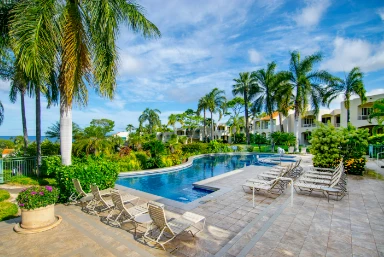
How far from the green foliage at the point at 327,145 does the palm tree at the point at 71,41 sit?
11.0 metres

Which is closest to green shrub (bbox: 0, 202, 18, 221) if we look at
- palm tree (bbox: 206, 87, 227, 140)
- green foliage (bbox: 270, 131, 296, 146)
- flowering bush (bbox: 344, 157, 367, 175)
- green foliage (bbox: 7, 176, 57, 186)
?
green foliage (bbox: 7, 176, 57, 186)

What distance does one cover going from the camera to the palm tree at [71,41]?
5707 mm

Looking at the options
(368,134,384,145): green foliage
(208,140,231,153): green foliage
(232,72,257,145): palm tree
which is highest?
(232,72,257,145): palm tree

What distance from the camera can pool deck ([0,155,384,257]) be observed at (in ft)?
12.5

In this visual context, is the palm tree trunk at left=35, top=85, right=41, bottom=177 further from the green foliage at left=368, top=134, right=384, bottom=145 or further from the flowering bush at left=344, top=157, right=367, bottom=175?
the green foliage at left=368, top=134, right=384, bottom=145

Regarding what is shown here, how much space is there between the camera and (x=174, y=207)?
246 inches

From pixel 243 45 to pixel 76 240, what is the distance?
15.8 meters

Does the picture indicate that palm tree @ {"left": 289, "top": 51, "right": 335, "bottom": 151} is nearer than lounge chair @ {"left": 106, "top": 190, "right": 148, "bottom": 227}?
No

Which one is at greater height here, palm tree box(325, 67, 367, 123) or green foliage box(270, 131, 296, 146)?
palm tree box(325, 67, 367, 123)

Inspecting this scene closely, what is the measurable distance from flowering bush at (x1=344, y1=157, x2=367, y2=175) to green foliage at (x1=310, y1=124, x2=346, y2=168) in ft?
1.96

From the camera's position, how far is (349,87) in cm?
2306

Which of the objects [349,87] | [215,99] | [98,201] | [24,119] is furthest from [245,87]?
[98,201]

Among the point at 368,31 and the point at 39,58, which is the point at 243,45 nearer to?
the point at 368,31

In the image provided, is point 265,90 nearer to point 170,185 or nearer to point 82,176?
point 170,185
